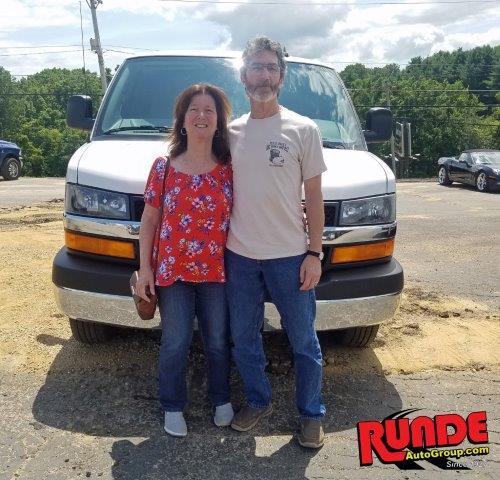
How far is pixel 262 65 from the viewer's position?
2.63m

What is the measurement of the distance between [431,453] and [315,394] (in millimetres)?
654

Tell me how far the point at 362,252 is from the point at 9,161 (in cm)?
1727

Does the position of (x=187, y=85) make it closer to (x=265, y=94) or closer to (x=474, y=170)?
(x=265, y=94)

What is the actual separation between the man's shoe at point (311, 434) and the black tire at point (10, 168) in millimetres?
17475

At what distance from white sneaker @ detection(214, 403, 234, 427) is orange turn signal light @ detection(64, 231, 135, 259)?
0.97 meters

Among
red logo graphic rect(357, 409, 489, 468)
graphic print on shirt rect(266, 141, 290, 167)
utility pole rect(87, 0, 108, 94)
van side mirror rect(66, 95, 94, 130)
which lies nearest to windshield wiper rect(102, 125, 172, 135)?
van side mirror rect(66, 95, 94, 130)

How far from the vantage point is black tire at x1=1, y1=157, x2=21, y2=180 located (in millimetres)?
18297

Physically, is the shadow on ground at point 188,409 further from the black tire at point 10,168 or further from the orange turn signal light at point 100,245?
the black tire at point 10,168

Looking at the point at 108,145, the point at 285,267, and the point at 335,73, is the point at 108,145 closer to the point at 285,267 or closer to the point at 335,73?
the point at 285,267

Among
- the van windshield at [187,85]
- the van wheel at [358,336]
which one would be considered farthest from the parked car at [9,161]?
the van wheel at [358,336]

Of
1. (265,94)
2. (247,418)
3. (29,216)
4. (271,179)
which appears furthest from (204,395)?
(29,216)

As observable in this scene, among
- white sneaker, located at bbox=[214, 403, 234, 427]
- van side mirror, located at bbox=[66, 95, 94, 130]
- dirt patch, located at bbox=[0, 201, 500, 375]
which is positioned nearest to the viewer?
white sneaker, located at bbox=[214, 403, 234, 427]

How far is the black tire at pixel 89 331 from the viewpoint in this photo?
3895 mm

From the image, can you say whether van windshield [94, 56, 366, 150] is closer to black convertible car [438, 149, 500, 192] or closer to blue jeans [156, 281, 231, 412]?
blue jeans [156, 281, 231, 412]
